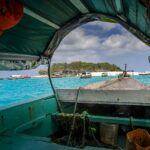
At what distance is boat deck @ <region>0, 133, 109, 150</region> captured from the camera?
2.60m

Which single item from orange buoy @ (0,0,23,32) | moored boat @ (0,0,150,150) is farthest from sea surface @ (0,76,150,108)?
orange buoy @ (0,0,23,32)

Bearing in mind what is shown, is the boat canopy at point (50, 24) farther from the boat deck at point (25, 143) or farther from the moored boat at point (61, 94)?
the boat deck at point (25, 143)

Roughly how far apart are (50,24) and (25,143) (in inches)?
72.1

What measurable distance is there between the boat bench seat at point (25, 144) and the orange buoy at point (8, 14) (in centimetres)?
147

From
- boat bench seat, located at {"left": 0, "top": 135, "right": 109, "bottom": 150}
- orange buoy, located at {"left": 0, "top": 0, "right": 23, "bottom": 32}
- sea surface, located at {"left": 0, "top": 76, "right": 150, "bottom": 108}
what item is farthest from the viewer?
sea surface, located at {"left": 0, "top": 76, "right": 150, "bottom": 108}

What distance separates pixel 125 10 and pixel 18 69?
2.10 m

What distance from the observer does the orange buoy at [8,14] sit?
177 centimetres

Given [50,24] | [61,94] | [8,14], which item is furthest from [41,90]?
[8,14]

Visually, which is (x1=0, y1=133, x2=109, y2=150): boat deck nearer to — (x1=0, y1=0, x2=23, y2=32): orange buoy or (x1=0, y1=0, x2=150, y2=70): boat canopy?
(x1=0, y1=0, x2=150, y2=70): boat canopy

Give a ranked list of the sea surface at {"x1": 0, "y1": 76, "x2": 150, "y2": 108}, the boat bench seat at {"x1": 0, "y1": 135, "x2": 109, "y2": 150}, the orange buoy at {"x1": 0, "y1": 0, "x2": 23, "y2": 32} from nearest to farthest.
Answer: the orange buoy at {"x1": 0, "y1": 0, "x2": 23, "y2": 32}, the boat bench seat at {"x1": 0, "y1": 135, "x2": 109, "y2": 150}, the sea surface at {"x1": 0, "y1": 76, "x2": 150, "y2": 108}

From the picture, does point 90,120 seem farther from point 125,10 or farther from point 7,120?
point 125,10

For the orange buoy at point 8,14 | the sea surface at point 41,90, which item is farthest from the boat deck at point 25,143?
the orange buoy at point 8,14

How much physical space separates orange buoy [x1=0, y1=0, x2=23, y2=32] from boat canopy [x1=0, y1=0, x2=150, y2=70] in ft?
1.40

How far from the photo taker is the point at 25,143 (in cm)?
273
